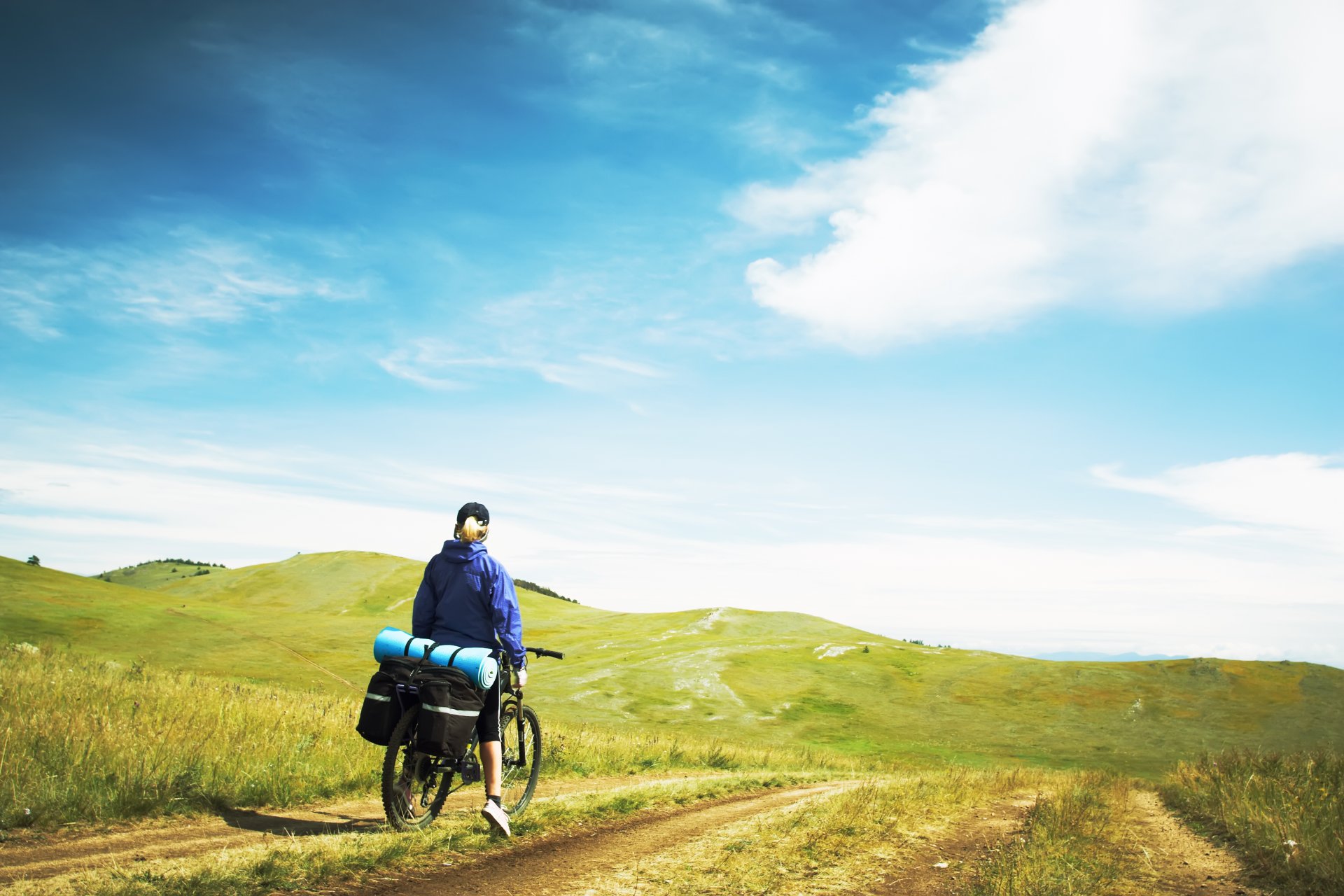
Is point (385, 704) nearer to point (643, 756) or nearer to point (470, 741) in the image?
point (470, 741)

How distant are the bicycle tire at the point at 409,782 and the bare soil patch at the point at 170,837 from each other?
1.58 feet

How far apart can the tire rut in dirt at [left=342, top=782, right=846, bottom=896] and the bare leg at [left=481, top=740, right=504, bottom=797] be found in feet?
2.03

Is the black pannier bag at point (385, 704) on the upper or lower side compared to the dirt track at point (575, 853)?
upper

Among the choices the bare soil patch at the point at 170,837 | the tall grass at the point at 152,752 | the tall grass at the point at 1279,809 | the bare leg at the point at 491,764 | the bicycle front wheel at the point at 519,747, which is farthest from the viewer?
the bicycle front wheel at the point at 519,747

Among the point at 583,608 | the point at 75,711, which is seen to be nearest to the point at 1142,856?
the point at 75,711

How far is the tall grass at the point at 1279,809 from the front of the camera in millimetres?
8242

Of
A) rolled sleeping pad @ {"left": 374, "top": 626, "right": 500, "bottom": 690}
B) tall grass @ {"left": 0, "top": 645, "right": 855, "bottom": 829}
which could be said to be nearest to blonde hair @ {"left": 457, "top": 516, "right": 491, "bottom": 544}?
rolled sleeping pad @ {"left": 374, "top": 626, "right": 500, "bottom": 690}

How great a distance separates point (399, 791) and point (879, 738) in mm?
38772

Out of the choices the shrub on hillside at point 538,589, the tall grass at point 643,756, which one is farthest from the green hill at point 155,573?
the tall grass at point 643,756

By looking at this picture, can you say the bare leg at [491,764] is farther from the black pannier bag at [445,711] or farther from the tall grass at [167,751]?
the tall grass at [167,751]

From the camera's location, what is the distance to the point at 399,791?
7543 mm

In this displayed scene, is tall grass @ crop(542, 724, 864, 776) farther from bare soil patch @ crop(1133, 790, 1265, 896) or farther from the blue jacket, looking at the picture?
bare soil patch @ crop(1133, 790, 1265, 896)

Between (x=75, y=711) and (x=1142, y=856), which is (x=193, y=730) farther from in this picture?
(x=1142, y=856)

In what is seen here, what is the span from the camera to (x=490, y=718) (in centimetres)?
812
